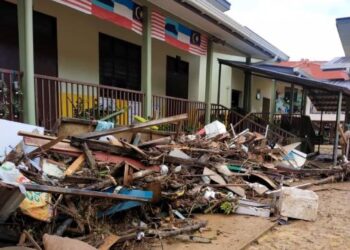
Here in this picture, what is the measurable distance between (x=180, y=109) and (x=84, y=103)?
3.46m

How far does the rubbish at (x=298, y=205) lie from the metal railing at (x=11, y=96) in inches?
186

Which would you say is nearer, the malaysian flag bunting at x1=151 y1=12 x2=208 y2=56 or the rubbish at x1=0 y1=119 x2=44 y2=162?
the rubbish at x1=0 y1=119 x2=44 y2=162

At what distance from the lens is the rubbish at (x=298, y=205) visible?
523 centimetres

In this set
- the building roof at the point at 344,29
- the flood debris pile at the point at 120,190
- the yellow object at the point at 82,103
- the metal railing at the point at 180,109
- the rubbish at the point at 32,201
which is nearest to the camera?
the rubbish at the point at 32,201

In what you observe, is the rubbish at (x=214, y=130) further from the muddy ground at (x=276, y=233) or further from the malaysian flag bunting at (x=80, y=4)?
the malaysian flag bunting at (x=80, y=4)

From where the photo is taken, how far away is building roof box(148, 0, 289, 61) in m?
7.96

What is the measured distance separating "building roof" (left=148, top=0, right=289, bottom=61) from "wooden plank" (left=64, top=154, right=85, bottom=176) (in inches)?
184

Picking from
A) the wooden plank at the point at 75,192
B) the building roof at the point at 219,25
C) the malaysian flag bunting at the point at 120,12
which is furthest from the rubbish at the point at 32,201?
the building roof at the point at 219,25

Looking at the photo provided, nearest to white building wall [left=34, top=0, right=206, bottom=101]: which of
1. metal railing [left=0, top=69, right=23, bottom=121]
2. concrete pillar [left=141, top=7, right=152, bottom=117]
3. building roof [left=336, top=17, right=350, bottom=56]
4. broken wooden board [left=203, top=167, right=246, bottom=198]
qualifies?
concrete pillar [left=141, top=7, right=152, bottom=117]

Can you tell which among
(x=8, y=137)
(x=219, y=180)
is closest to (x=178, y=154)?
(x=219, y=180)

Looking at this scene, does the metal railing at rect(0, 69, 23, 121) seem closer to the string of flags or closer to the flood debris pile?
the flood debris pile

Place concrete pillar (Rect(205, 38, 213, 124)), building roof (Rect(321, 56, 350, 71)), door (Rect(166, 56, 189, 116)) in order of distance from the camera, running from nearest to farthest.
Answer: concrete pillar (Rect(205, 38, 213, 124)) → door (Rect(166, 56, 189, 116)) → building roof (Rect(321, 56, 350, 71))

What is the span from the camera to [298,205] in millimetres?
5242

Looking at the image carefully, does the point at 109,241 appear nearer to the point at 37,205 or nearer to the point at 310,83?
the point at 37,205
